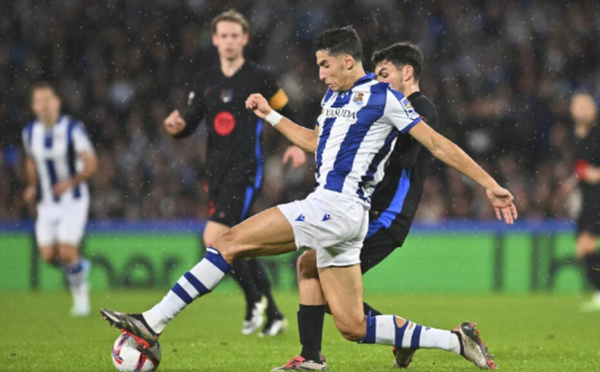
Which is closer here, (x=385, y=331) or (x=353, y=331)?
(x=353, y=331)

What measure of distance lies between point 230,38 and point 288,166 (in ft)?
24.3

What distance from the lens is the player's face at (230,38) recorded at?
796 cm

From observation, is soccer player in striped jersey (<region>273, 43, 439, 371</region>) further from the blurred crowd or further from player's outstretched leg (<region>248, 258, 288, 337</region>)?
the blurred crowd

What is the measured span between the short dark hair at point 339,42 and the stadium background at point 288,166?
2.42 m

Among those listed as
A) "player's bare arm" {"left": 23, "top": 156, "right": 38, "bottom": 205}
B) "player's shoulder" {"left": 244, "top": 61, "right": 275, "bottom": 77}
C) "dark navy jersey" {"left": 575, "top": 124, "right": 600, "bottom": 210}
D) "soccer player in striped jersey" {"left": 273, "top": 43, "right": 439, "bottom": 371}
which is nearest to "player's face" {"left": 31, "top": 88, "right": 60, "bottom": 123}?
"player's bare arm" {"left": 23, "top": 156, "right": 38, "bottom": 205}

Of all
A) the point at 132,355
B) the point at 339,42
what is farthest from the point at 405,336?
the point at 339,42

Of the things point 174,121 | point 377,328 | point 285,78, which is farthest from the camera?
point 285,78

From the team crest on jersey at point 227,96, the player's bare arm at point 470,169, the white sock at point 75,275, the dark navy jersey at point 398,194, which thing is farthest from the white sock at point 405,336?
the white sock at point 75,275

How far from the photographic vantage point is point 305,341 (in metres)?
5.53

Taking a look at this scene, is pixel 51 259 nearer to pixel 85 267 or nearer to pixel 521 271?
pixel 85 267

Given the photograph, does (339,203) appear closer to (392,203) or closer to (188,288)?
(392,203)

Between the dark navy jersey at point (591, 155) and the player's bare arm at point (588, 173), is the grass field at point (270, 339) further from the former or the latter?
the player's bare arm at point (588, 173)

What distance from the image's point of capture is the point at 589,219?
10797mm

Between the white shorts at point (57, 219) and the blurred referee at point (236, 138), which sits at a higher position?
the blurred referee at point (236, 138)
